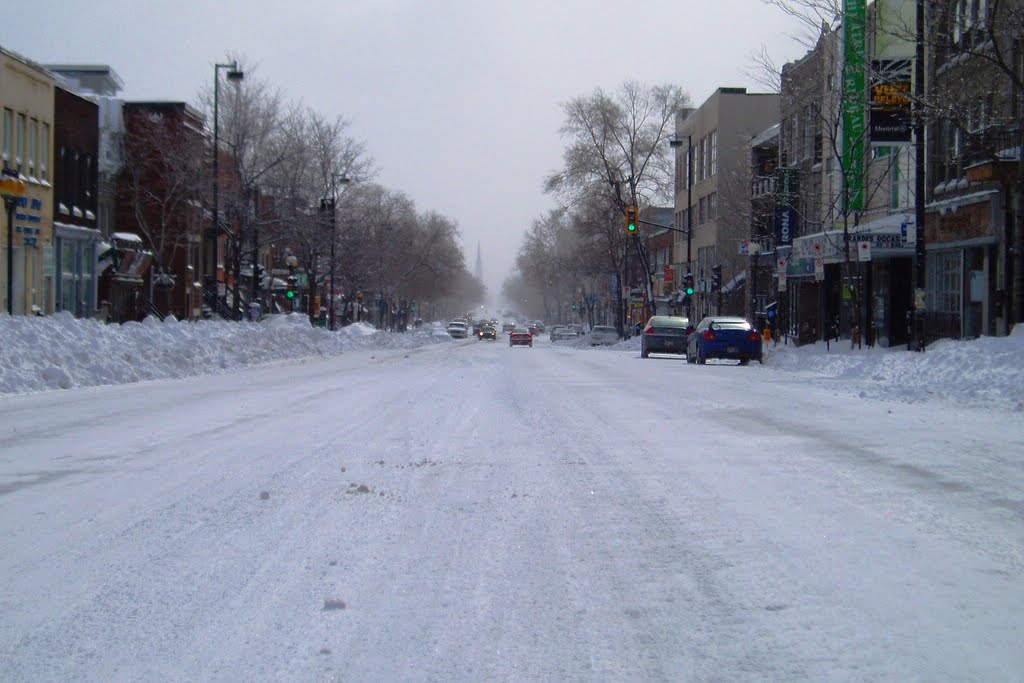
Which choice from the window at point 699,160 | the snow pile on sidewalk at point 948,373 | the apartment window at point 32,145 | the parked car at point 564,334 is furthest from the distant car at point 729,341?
the parked car at point 564,334

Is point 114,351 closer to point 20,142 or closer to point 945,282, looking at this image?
point 20,142

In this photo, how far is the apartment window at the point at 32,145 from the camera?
39.8 m

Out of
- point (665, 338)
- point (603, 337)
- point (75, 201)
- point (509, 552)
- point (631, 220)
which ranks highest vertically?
point (75, 201)

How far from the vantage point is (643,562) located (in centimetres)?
655

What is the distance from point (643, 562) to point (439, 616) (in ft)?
5.04

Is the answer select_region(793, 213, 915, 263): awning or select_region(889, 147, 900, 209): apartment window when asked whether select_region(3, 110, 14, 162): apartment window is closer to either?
select_region(793, 213, 915, 263): awning

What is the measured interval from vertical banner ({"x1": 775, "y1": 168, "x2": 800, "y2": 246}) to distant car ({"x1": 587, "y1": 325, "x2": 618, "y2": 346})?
20.0m

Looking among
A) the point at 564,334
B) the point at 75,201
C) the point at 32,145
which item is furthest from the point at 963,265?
the point at 564,334

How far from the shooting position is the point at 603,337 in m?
72.7

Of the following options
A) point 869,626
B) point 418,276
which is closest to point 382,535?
point 869,626

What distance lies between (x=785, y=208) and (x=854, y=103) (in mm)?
13655

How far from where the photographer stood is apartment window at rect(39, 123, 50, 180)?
40719 mm

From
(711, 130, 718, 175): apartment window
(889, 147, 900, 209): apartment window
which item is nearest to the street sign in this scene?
(889, 147, 900, 209): apartment window

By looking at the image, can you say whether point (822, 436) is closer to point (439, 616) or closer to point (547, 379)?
point (439, 616)
